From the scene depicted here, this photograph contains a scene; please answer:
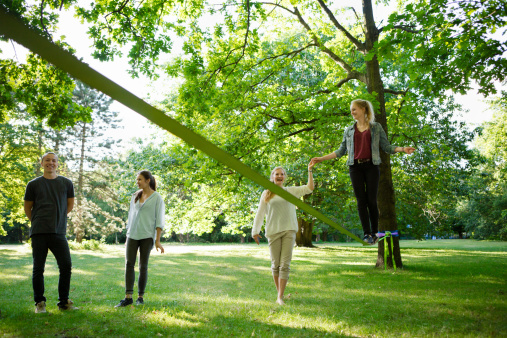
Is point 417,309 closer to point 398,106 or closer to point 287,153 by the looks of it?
point 398,106

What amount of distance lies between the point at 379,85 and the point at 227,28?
4.48m

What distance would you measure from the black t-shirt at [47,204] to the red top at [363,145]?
3670 millimetres

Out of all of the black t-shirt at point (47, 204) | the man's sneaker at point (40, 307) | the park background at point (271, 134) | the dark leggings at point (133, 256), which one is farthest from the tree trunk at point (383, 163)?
the man's sneaker at point (40, 307)

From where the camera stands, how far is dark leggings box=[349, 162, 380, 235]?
4.44 m

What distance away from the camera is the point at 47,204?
179 inches

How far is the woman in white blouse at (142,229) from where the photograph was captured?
5.04 m

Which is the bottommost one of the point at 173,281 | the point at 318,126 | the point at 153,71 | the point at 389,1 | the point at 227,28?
the point at 173,281

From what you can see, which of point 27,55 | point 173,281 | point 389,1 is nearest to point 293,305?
point 173,281

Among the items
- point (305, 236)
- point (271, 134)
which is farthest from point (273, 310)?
point (305, 236)

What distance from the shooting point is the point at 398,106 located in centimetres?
1171

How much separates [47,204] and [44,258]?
66 cm

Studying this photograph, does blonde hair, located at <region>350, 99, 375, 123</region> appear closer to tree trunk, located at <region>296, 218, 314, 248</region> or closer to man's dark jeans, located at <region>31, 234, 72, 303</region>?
man's dark jeans, located at <region>31, 234, 72, 303</region>

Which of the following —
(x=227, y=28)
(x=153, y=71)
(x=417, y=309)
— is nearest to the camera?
(x=417, y=309)

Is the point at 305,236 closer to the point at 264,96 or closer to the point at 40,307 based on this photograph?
the point at 264,96
